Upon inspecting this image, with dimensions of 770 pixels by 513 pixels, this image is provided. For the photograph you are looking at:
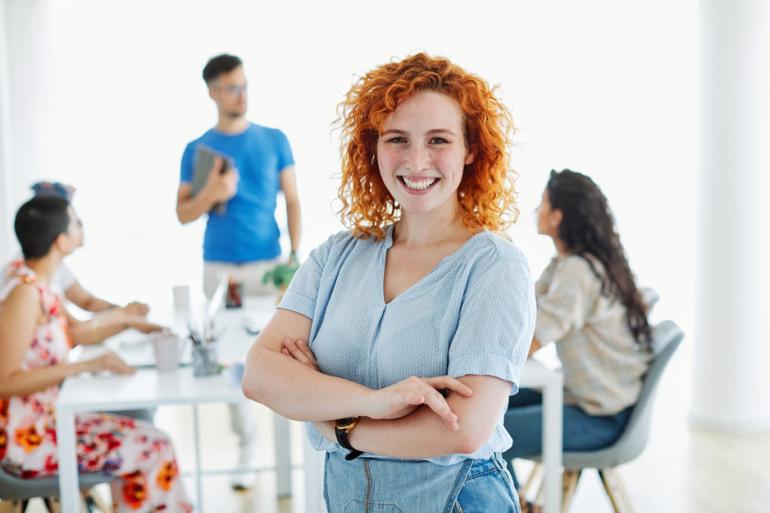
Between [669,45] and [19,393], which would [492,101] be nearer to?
[19,393]

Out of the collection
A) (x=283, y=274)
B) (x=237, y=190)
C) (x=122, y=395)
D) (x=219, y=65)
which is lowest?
(x=122, y=395)

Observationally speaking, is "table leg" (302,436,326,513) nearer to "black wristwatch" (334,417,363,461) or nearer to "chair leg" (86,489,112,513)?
"chair leg" (86,489,112,513)

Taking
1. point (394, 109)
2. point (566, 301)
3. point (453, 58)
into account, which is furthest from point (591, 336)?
point (453, 58)

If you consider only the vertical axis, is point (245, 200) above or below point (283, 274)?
above

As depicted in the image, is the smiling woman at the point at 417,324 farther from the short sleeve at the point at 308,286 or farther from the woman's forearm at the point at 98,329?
the woman's forearm at the point at 98,329

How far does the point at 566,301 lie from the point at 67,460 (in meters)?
1.53

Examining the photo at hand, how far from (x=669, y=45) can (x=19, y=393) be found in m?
5.75

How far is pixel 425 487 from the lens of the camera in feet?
4.74

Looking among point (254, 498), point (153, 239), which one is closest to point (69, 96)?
point (153, 239)

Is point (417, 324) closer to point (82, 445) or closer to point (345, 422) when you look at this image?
point (345, 422)

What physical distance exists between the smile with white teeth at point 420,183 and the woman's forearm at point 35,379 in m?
1.43

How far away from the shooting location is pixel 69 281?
11.1 feet

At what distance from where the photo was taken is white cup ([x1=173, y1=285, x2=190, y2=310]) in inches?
141

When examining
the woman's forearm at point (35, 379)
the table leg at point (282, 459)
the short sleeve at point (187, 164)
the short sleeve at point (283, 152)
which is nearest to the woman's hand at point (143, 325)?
the woman's forearm at point (35, 379)
